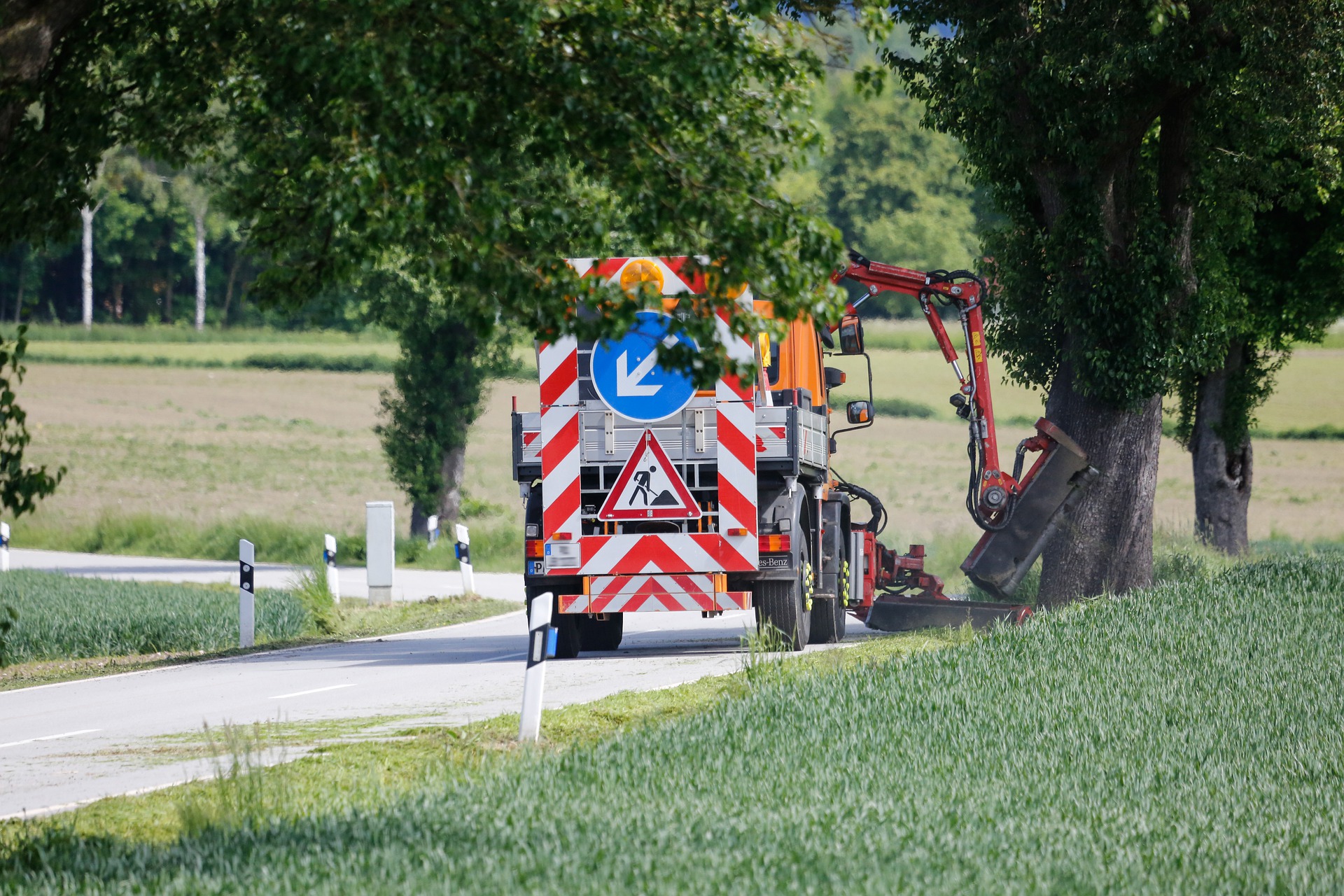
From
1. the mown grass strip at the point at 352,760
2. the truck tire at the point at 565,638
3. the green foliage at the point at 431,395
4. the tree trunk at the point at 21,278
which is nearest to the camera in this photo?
the mown grass strip at the point at 352,760

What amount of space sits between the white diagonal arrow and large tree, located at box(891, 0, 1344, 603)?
509 cm

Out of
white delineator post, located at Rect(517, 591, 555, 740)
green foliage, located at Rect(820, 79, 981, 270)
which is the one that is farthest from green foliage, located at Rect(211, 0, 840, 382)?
green foliage, located at Rect(820, 79, 981, 270)

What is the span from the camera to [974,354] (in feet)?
54.9

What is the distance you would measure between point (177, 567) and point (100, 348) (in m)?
48.3

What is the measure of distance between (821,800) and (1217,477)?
846 inches

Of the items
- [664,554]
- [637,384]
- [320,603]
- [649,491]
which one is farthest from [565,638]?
[320,603]

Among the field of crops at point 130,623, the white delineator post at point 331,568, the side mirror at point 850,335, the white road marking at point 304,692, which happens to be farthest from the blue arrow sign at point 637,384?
the white delineator post at point 331,568

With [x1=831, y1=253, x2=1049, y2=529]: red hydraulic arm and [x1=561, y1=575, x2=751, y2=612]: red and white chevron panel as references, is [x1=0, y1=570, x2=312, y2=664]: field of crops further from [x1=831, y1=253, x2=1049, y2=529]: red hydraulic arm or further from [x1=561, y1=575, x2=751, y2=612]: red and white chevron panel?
[x1=831, y1=253, x2=1049, y2=529]: red hydraulic arm

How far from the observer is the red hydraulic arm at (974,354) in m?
16.6

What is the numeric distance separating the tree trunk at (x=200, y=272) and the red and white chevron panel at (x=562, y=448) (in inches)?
2906

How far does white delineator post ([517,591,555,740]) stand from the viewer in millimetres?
8727

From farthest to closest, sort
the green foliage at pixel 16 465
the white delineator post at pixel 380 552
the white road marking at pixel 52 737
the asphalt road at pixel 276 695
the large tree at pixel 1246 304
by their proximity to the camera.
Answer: the white delineator post at pixel 380 552, the large tree at pixel 1246 304, the white road marking at pixel 52 737, the asphalt road at pixel 276 695, the green foliage at pixel 16 465

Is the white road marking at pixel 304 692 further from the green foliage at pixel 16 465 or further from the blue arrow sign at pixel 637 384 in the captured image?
the green foliage at pixel 16 465

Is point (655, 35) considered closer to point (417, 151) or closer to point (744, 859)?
point (417, 151)
